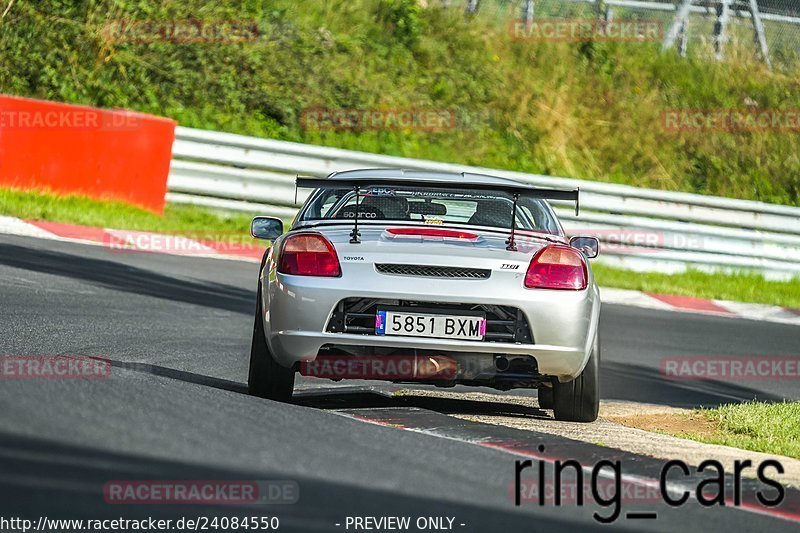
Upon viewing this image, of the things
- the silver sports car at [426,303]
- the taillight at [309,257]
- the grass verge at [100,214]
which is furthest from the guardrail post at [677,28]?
the taillight at [309,257]

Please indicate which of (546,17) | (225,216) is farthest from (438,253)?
(546,17)

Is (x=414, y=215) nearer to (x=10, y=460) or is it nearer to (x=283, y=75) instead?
(x=10, y=460)

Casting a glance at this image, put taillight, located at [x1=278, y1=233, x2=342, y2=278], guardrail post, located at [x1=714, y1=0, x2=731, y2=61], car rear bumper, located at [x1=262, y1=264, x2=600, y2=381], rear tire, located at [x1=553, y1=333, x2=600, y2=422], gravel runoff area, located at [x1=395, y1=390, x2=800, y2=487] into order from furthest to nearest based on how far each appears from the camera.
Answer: guardrail post, located at [x1=714, y1=0, x2=731, y2=61]
rear tire, located at [x1=553, y1=333, x2=600, y2=422]
taillight, located at [x1=278, y1=233, x2=342, y2=278]
car rear bumper, located at [x1=262, y1=264, x2=600, y2=381]
gravel runoff area, located at [x1=395, y1=390, x2=800, y2=487]

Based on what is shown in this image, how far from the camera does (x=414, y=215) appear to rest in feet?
24.9

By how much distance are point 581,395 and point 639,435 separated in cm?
40

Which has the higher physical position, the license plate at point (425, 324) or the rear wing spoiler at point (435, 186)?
the rear wing spoiler at point (435, 186)

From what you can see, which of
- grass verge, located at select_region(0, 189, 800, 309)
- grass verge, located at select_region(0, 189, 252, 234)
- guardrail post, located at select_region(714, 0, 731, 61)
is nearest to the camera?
grass verge, located at select_region(0, 189, 252, 234)

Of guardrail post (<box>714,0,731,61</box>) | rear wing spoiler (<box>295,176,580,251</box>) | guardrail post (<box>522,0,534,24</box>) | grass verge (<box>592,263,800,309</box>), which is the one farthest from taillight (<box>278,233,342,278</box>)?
guardrail post (<box>714,0,731,61</box>)

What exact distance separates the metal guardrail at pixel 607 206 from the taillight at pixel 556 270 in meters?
10.8

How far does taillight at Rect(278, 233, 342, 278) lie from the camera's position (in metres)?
6.82

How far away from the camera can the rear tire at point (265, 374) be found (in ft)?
23.4

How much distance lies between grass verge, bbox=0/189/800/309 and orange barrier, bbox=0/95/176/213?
0.18 metres

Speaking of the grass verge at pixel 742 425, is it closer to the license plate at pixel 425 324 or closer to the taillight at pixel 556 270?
the taillight at pixel 556 270

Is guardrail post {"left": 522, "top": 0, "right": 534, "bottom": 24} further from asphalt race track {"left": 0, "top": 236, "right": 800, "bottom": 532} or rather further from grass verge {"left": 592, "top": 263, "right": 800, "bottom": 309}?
asphalt race track {"left": 0, "top": 236, "right": 800, "bottom": 532}
